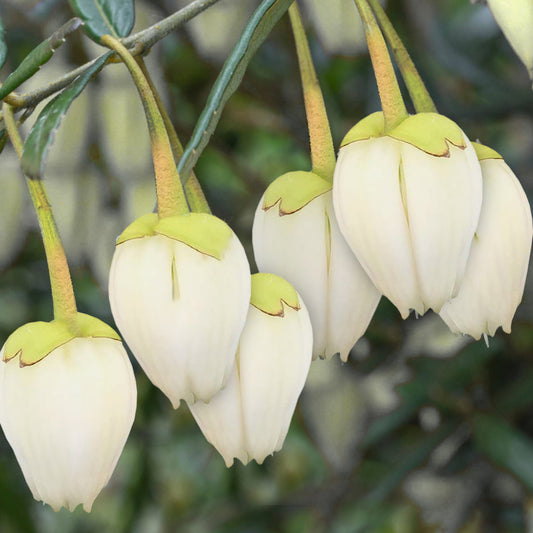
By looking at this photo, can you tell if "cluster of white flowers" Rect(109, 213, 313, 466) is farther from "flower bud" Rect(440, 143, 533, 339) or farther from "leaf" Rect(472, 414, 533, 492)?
"leaf" Rect(472, 414, 533, 492)

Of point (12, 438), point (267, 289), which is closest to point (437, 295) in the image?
point (267, 289)

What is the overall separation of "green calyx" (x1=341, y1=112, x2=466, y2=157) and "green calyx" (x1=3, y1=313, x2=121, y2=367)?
0.47ft

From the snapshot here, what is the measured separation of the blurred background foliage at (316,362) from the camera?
888 millimetres

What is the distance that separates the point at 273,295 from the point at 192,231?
6cm

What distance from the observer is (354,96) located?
3.60ft

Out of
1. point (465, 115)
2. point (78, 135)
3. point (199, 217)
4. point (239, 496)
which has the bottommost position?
point (239, 496)

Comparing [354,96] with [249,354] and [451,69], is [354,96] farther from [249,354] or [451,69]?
[249,354]

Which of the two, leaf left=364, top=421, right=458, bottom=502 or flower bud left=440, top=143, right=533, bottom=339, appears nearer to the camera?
flower bud left=440, top=143, right=533, bottom=339

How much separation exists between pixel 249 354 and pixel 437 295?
3.6 inches

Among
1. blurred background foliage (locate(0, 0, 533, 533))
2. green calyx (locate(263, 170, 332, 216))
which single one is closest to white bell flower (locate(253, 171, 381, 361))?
green calyx (locate(263, 170, 332, 216))

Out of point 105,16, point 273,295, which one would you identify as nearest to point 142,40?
point 105,16

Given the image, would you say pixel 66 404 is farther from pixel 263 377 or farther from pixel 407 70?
A: pixel 407 70

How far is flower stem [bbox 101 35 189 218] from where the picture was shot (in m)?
0.34

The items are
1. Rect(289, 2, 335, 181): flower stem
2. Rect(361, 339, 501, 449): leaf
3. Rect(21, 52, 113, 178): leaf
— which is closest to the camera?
Rect(21, 52, 113, 178): leaf
